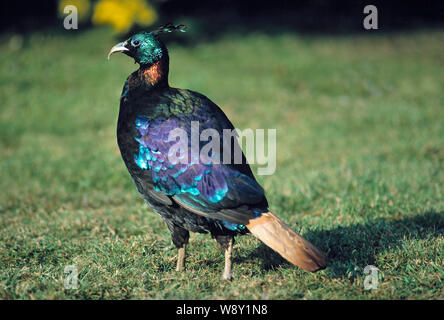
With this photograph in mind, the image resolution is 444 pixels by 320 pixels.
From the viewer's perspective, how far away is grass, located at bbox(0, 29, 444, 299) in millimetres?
3547

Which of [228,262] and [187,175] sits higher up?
[187,175]

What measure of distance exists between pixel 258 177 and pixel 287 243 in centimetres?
292

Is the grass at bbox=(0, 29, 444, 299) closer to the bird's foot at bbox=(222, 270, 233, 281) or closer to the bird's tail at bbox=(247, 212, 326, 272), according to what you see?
the bird's foot at bbox=(222, 270, 233, 281)

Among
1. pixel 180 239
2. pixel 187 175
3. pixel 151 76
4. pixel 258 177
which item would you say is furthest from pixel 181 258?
pixel 258 177

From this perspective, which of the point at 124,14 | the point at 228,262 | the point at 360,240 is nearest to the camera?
the point at 228,262

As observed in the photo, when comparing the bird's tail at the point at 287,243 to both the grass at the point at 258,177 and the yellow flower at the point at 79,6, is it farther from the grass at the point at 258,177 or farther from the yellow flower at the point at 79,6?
the yellow flower at the point at 79,6

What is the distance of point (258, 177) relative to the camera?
6.13m

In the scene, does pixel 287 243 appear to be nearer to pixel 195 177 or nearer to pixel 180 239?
pixel 195 177

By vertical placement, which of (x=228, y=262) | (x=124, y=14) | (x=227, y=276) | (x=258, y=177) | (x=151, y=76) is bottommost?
(x=227, y=276)

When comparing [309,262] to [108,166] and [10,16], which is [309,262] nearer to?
[108,166]

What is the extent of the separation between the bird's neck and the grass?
4.25 ft

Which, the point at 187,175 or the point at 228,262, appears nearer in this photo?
the point at 187,175

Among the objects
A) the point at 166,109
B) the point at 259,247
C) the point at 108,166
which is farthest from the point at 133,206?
the point at 166,109
